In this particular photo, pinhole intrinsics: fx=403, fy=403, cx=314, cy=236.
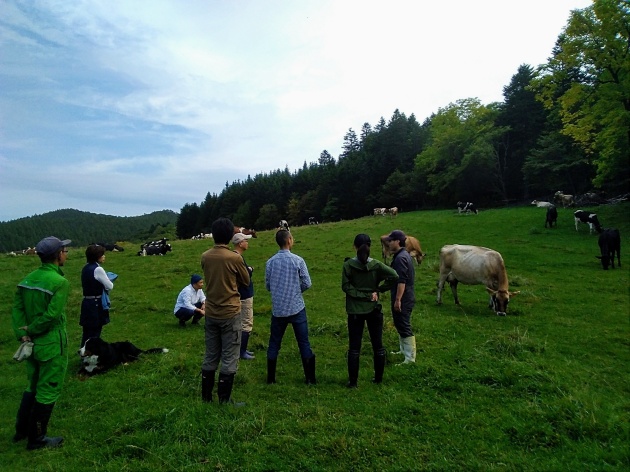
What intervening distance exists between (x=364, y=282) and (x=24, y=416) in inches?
180

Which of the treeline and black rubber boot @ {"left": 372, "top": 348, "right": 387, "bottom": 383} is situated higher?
the treeline

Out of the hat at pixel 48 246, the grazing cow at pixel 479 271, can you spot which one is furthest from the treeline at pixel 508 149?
the hat at pixel 48 246

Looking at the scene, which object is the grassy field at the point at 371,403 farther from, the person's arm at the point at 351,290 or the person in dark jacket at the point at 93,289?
the person's arm at the point at 351,290

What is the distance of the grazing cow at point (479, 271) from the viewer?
422 inches

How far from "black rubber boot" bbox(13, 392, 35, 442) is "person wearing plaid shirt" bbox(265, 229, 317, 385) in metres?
2.97

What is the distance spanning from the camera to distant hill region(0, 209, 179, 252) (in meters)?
122

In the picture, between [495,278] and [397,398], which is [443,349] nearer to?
[397,398]

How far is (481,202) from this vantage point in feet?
163

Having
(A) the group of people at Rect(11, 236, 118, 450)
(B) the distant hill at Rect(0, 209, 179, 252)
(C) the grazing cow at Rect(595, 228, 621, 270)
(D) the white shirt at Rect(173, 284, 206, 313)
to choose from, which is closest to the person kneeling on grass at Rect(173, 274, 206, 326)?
(D) the white shirt at Rect(173, 284, 206, 313)

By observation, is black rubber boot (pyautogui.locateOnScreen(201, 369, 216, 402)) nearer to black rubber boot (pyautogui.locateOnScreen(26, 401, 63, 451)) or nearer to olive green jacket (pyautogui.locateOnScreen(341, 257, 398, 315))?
black rubber boot (pyautogui.locateOnScreen(26, 401, 63, 451))

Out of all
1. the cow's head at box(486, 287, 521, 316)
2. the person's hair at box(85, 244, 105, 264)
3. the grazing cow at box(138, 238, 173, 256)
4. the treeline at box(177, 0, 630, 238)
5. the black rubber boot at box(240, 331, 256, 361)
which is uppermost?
the treeline at box(177, 0, 630, 238)

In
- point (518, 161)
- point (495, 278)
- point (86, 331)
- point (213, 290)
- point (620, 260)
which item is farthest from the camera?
point (518, 161)

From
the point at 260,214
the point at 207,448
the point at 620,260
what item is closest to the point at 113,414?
the point at 207,448

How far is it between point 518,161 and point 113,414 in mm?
52278
